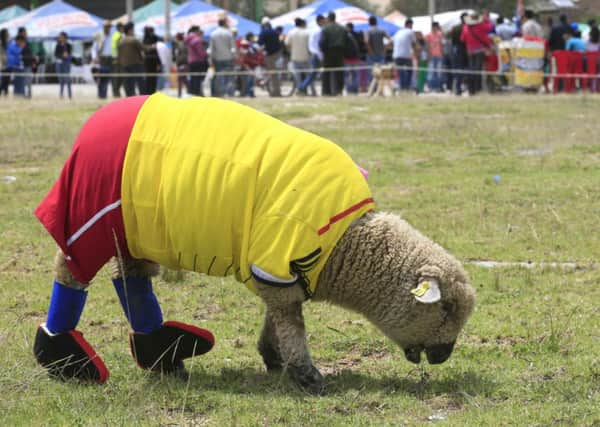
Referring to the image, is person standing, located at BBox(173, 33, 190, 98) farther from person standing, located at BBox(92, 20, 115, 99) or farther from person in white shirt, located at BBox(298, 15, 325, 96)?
person in white shirt, located at BBox(298, 15, 325, 96)

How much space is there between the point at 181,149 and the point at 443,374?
1970mm

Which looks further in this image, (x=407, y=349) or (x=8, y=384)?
(x=407, y=349)

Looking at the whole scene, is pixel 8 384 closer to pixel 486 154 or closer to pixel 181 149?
pixel 181 149

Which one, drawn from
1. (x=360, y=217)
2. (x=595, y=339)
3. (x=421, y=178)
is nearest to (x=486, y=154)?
(x=421, y=178)

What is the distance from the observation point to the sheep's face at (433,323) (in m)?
5.81

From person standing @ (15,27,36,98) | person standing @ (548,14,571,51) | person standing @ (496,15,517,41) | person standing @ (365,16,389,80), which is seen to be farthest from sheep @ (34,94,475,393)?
person standing @ (496,15,517,41)

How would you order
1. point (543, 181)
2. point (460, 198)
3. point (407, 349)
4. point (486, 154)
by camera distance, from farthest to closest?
point (486, 154) → point (543, 181) → point (460, 198) → point (407, 349)

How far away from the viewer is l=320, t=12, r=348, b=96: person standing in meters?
25.0

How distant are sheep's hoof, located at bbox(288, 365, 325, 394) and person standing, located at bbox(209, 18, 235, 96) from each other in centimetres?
1993

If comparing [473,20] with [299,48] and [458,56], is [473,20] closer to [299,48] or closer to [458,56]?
[458,56]

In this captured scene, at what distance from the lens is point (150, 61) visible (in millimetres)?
24828

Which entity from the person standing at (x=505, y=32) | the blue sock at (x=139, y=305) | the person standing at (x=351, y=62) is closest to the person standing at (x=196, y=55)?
the person standing at (x=351, y=62)

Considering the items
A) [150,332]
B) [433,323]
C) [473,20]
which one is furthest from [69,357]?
[473,20]

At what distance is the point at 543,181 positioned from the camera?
1244cm
